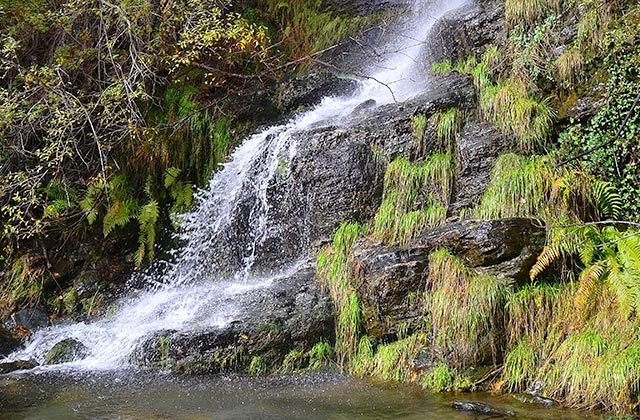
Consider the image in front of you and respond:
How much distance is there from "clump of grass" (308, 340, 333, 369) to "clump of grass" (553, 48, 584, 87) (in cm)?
436

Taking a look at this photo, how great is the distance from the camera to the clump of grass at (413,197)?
6.67 meters

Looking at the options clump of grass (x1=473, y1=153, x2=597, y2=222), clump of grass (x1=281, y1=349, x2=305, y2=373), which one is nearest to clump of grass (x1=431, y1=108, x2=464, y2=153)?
clump of grass (x1=473, y1=153, x2=597, y2=222)

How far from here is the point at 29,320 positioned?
7973 millimetres

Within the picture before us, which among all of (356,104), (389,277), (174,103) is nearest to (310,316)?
(389,277)

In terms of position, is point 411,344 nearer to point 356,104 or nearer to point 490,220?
point 490,220

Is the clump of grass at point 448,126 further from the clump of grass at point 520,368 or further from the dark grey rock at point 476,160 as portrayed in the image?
the clump of grass at point 520,368

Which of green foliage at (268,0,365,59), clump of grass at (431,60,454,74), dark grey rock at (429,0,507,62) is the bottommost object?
clump of grass at (431,60,454,74)

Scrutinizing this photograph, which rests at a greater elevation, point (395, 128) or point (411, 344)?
point (395, 128)

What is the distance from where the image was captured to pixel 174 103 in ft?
32.9

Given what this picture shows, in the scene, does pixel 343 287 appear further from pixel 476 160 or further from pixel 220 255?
pixel 220 255

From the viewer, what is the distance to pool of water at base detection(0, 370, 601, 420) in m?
4.48

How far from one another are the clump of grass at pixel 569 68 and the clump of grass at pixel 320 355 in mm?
4355

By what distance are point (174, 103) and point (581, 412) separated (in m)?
8.11

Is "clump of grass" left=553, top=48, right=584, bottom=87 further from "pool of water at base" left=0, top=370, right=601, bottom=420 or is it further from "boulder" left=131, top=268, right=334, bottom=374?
"pool of water at base" left=0, top=370, right=601, bottom=420
